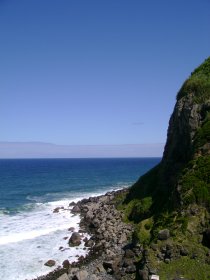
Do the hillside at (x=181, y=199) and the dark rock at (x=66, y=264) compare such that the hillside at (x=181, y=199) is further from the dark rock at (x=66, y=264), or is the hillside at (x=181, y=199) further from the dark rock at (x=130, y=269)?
the dark rock at (x=66, y=264)

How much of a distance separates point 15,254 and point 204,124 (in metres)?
26.5

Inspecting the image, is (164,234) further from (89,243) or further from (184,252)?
(89,243)

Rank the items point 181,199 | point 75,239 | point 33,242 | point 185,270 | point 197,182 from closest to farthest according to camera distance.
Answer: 1. point 185,270
2. point 181,199
3. point 197,182
4. point 75,239
5. point 33,242

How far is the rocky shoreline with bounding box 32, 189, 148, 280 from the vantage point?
113 feet

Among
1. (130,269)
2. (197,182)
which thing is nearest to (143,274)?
(130,269)

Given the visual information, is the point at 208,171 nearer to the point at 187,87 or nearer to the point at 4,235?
the point at 187,87

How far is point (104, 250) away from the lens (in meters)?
41.8

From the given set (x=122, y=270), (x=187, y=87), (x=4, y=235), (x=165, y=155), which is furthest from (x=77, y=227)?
(x=187, y=87)

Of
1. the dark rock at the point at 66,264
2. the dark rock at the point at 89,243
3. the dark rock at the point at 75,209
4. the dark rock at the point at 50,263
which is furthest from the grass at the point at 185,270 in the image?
the dark rock at the point at 75,209

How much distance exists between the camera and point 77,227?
177 feet

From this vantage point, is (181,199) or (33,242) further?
(33,242)

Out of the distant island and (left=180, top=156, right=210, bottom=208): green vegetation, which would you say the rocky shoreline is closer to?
the distant island

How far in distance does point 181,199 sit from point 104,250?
1035 centimetres

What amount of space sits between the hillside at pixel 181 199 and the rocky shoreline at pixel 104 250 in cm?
153
